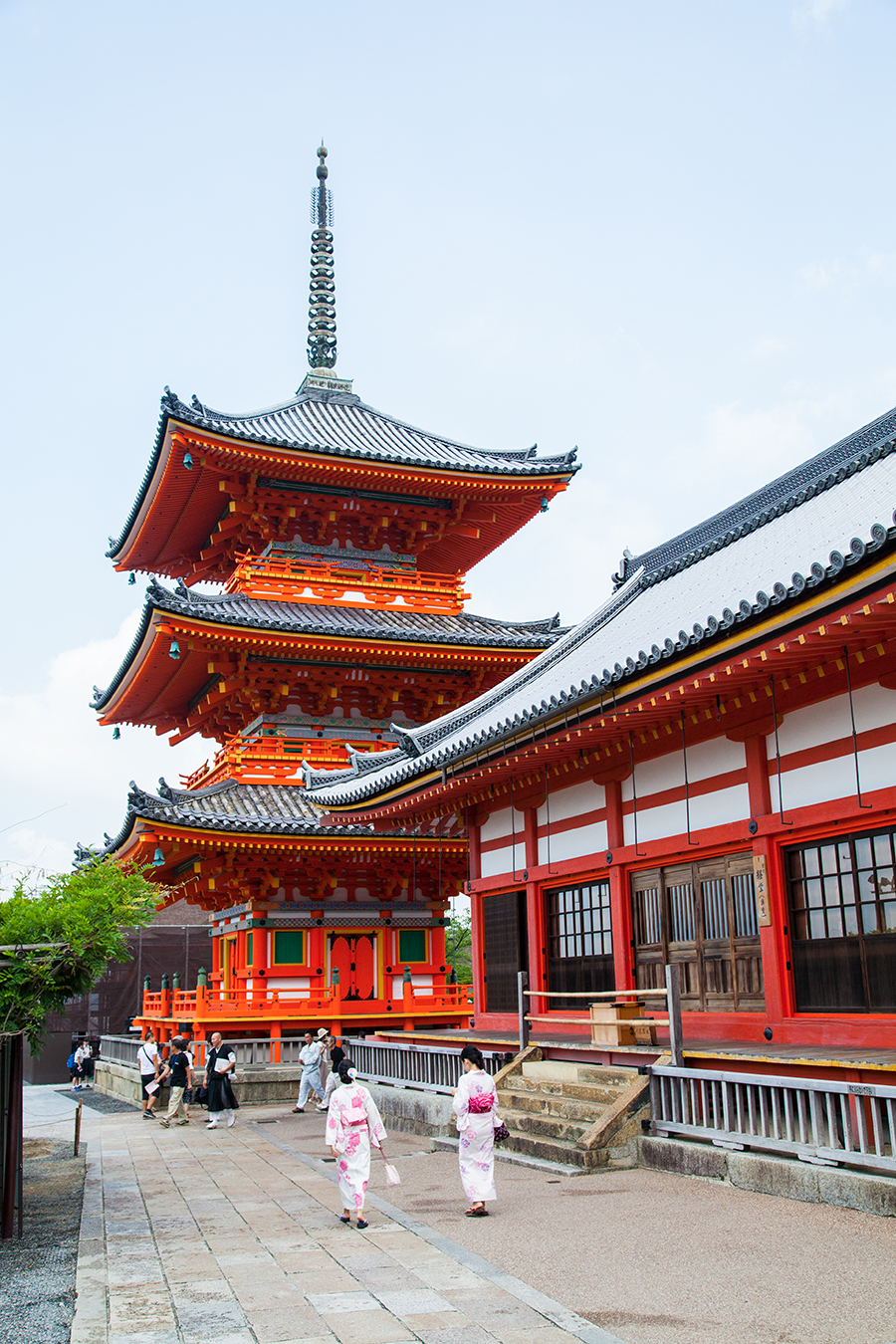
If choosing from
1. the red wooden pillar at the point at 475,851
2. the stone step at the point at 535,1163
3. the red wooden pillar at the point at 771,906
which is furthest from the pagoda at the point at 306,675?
the red wooden pillar at the point at 771,906

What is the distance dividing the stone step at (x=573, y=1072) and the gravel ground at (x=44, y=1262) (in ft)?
16.7

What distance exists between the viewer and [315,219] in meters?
33.8

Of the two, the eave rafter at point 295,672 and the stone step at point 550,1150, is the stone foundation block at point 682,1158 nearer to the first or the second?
the stone step at point 550,1150

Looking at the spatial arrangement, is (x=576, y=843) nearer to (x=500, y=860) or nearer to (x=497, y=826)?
(x=500, y=860)

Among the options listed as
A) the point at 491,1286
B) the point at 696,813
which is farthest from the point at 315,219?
the point at 491,1286

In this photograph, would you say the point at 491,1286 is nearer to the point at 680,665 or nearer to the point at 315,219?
the point at 680,665

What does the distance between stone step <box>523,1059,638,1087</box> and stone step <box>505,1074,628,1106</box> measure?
2.4 inches

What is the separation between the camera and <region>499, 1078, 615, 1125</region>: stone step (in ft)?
37.3

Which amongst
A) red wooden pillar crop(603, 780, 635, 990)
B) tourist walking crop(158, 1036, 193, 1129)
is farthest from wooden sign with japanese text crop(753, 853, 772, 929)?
tourist walking crop(158, 1036, 193, 1129)

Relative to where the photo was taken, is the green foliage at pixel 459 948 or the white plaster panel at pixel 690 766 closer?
the white plaster panel at pixel 690 766

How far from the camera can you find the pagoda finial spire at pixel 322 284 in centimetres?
3203

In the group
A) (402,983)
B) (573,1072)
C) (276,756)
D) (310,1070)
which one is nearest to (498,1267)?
(573,1072)

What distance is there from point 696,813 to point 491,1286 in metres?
6.69

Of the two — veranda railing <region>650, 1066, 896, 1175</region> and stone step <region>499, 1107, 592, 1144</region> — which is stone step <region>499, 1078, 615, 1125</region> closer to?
stone step <region>499, 1107, 592, 1144</region>
